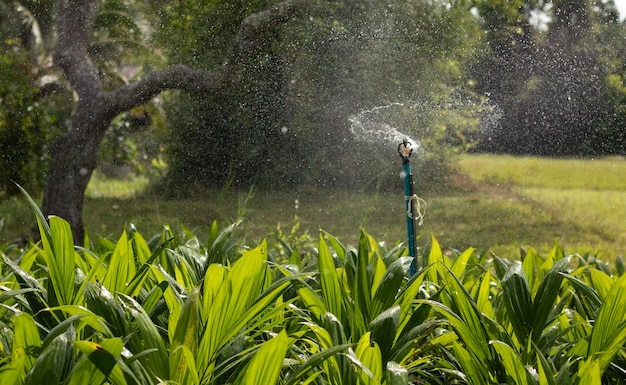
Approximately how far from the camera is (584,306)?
1879mm

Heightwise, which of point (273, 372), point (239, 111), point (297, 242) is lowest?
point (297, 242)

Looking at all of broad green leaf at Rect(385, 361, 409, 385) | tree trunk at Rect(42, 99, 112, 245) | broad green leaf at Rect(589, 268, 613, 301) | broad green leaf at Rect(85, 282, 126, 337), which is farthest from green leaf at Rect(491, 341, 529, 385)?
tree trunk at Rect(42, 99, 112, 245)

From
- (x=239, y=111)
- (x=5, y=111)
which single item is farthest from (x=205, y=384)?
(x=5, y=111)

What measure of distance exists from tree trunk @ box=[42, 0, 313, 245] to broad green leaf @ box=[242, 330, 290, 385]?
11.1 feet

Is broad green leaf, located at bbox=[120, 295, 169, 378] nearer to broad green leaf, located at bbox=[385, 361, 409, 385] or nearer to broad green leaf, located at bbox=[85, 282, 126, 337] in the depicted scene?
broad green leaf, located at bbox=[85, 282, 126, 337]

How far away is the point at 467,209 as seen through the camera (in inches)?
183

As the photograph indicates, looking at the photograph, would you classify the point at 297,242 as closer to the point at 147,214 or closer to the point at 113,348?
the point at 147,214

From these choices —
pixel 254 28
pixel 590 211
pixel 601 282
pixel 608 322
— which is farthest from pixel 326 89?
pixel 608 322

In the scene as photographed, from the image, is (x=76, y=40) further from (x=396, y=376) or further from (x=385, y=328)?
(x=396, y=376)

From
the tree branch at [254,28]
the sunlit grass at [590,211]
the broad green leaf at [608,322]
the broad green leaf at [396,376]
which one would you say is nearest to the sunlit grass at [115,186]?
the tree branch at [254,28]

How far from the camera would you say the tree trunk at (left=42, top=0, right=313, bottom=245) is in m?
4.43

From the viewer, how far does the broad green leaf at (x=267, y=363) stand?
113 cm

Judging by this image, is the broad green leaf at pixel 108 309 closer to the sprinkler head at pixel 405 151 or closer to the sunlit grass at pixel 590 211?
the sprinkler head at pixel 405 151

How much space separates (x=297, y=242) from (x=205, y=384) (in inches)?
110
